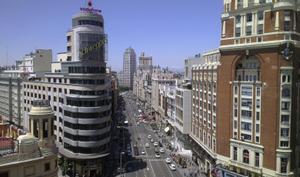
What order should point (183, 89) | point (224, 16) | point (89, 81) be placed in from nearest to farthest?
point (224, 16)
point (89, 81)
point (183, 89)

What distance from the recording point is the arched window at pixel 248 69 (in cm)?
6000

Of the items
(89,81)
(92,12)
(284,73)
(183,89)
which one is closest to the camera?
(284,73)

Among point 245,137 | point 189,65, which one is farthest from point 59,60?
point 245,137

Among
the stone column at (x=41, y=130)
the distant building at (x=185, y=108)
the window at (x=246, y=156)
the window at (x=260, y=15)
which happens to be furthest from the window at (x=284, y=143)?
the distant building at (x=185, y=108)

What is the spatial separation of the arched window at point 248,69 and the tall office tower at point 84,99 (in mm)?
33775

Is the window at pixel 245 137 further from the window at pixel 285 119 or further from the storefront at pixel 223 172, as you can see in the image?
the window at pixel 285 119

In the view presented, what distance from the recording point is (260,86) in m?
59.0

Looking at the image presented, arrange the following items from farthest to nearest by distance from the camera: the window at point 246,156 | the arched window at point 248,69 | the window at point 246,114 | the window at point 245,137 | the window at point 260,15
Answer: the window at point 246,156, the window at point 245,137, the window at point 246,114, the arched window at point 248,69, the window at point 260,15

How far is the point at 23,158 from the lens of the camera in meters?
31.9

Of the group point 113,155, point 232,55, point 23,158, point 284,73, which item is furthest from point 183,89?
point 23,158

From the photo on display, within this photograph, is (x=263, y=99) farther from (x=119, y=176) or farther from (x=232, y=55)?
Answer: (x=119, y=176)

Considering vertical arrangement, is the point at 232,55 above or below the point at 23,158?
above

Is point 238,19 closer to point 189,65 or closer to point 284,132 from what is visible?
point 284,132

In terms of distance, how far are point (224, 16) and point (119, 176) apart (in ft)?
149
